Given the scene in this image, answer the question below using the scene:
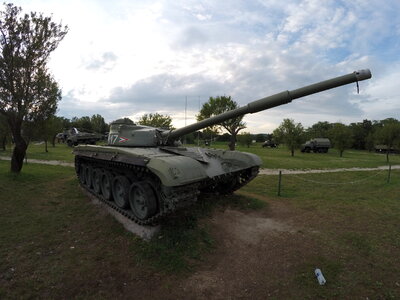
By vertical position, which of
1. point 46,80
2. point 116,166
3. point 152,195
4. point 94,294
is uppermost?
point 46,80

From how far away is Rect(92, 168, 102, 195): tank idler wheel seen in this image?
8.58m

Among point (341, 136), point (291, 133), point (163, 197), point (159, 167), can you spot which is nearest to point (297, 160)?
point (291, 133)

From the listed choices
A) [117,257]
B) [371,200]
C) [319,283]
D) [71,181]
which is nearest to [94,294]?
[117,257]

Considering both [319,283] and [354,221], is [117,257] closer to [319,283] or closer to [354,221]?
[319,283]

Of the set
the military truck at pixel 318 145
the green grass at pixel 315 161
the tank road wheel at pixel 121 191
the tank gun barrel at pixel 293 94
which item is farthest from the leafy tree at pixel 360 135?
the tank road wheel at pixel 121 191

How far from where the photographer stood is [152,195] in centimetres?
596

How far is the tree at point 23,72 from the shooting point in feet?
33.7

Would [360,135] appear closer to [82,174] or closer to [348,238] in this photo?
[348,238]

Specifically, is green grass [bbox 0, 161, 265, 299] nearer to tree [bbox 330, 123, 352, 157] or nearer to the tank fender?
the tank fender

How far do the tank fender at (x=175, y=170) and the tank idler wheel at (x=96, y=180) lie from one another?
12.6 ft

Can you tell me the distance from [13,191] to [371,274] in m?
10.3

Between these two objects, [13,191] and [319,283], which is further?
[13,191]

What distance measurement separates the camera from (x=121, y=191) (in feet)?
23.9

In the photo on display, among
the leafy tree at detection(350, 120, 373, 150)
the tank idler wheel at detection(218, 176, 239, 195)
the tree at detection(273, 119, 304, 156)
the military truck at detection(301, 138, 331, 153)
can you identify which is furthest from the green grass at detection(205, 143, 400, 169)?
the leafy tree at detection(350, 120, 373, 150)
